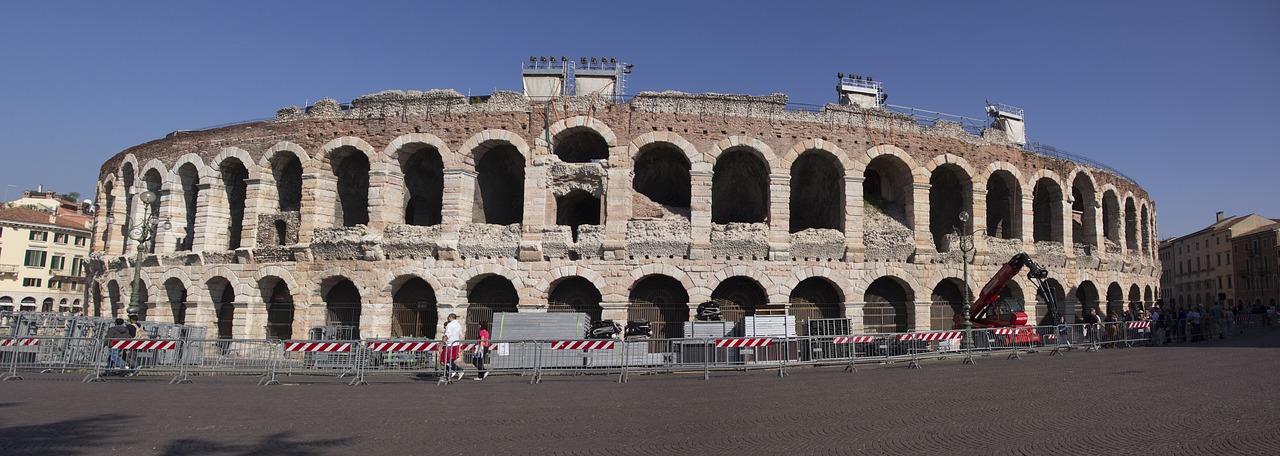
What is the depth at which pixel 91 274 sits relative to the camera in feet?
90.5

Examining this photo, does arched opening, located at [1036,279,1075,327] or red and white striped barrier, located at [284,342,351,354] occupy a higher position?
arched opening, located at [1036,279,1075,327]

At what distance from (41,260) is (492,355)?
52.2 meters

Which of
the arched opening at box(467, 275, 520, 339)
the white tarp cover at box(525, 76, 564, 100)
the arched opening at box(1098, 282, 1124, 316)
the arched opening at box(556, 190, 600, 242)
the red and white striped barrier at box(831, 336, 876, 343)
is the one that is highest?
the white tarp cover at box(525, 76, 564, 100)

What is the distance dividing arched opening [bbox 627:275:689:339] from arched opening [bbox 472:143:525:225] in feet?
13.9

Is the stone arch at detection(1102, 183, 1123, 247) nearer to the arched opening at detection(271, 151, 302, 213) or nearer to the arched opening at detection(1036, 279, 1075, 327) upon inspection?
the arched opening at detection(1036, 279, 1075, 327)

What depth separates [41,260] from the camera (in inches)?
2023

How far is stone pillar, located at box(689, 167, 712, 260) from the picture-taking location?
20547 millimetres

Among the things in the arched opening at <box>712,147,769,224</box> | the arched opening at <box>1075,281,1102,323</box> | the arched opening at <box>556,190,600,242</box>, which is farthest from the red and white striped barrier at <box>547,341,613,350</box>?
the arched opening at <box>1075,281,1102,323</box>

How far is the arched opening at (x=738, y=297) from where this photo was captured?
21.3 m

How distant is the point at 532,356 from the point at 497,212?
9604mm

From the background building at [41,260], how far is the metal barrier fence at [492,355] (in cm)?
4294

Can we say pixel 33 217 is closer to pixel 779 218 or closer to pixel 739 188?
pixel 739 188

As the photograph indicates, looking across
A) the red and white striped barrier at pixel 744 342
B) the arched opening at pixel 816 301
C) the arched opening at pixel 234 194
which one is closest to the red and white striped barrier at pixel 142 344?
the arched opening at pixel 234 194

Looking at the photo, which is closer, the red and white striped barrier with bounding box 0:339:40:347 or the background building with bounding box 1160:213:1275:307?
the red and white striped barrier with bounding box 0:339:40:347
